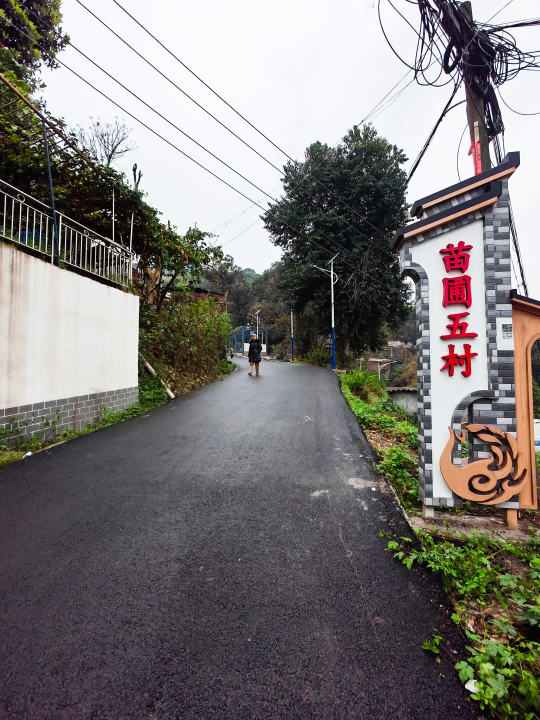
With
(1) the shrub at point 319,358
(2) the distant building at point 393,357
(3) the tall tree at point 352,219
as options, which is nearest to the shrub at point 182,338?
(3) the tall tree at point 352,219

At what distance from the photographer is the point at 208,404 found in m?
7.86

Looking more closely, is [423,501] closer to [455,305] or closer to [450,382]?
[450,382]

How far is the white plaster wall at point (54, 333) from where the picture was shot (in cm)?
420

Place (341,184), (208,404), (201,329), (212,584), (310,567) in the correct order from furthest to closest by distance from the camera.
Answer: (341,184)
(201,329)
(208,404)
(310,567)
(212,584)

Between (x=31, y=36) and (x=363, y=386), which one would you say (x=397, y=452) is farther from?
(x=31, y=36)

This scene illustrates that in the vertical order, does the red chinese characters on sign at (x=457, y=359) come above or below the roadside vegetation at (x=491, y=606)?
above

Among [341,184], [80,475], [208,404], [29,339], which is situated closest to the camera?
[80,475]

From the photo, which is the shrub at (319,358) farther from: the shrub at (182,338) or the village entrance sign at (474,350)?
the village entrance sign at (474,350)

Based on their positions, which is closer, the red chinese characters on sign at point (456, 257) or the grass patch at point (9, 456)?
the red chinese characters on sign at point (456, 257)

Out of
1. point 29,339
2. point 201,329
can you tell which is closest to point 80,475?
point 29,339

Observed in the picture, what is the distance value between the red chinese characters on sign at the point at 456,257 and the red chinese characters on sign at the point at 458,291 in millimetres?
92

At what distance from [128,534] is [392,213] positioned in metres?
18.8

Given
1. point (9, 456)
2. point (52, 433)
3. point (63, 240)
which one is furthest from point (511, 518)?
point (63, 240)

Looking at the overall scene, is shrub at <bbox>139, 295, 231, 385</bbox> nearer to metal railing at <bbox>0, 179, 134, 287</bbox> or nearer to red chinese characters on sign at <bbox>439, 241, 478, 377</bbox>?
metal railing at <bbox>0, 179, 134, 287</bbox>
